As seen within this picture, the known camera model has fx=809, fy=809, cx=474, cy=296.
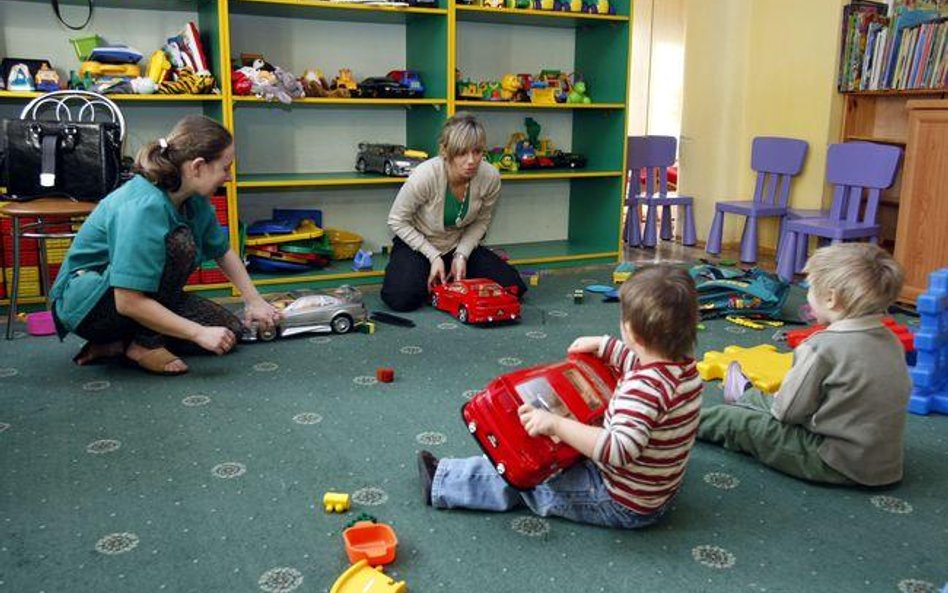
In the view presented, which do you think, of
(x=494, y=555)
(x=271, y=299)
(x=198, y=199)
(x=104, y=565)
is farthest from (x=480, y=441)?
(x=271, y=299)

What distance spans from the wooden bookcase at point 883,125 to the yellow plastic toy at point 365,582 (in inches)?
154

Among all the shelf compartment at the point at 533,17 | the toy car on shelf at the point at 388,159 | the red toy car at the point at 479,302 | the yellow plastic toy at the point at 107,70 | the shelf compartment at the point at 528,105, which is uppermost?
the shelf compartment at the point at 533,17

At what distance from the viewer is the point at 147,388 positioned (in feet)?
7.90

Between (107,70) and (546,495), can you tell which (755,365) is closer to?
(546,495)

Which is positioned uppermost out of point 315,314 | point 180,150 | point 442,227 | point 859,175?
point 180,150

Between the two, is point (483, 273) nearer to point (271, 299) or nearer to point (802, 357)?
point (271, 299)

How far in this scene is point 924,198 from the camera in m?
3.42

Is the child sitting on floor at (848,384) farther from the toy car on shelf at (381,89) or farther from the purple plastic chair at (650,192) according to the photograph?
the purple plastic chair at (650,192)

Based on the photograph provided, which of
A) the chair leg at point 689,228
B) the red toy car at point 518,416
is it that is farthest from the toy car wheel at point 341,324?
the chair leg at point 689,228

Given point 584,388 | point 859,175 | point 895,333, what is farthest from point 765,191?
point 584,388

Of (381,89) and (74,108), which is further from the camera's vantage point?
(381,89)

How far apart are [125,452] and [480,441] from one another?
Answer: 0.93 meters

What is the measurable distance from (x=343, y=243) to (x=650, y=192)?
2.16 m

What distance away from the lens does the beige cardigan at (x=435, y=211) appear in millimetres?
3436
